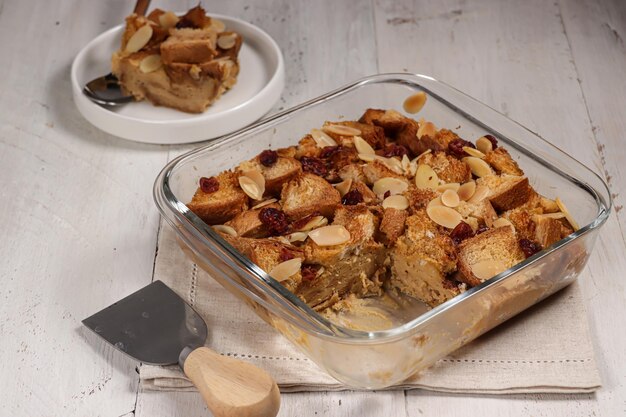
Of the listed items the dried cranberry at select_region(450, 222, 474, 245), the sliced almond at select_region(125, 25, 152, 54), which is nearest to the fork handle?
the sliced almond at select_region(125, 25, 152, 54)

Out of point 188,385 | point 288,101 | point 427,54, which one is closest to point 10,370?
point 188,385

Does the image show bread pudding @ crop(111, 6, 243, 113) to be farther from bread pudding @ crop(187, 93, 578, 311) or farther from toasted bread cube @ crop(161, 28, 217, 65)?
bread pudding @ crop(187, 93, 578, 311)

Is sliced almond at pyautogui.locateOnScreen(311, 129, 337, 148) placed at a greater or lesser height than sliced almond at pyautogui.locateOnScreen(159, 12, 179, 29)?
greater

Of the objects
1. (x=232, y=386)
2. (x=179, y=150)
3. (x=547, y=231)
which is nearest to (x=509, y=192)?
(x=547, y=231)

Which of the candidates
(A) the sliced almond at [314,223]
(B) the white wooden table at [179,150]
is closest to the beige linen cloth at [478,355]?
(B) the white wooden table at [179,150]

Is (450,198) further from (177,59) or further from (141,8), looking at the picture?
(141,8)

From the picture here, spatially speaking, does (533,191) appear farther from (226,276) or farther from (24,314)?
(24,314)

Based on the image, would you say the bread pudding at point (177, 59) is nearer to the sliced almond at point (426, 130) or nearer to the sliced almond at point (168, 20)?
the sliced almond at point (168, 20)
